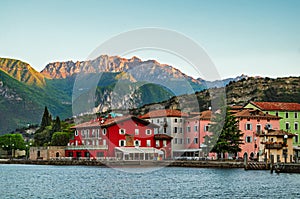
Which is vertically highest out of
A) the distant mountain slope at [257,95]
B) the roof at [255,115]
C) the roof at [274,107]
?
the distant mountain slope at [257,95]

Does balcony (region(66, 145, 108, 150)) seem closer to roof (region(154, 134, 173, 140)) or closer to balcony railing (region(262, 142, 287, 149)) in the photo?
roof (region(154, 134, 173, 140))

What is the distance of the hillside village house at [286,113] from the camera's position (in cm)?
10312

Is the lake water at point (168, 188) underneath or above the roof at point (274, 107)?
underneath

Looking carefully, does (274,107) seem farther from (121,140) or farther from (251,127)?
(121,140)

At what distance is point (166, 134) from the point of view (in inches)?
4336

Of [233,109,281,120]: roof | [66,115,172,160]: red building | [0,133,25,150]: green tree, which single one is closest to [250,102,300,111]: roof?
[233,109,281,120]: roof

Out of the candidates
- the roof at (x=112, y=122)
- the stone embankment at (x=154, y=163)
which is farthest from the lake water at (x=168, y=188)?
the roof at (x=112, y=122)

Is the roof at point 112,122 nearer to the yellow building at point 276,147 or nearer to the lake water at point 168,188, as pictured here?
the yellow building at point 276,147

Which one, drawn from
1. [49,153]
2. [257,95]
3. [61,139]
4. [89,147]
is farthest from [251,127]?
[257,95]

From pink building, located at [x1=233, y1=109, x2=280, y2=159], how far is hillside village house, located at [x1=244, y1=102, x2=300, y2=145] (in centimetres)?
676

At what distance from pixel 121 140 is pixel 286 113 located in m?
33.4

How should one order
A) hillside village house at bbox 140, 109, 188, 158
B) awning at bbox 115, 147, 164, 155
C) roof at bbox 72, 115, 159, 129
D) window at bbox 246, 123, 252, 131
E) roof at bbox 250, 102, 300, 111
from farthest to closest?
1. hillside village house at bbox 140, 109, 188, 158
2. roof at bbox 250, 102, 300, 111
3. roof at bbox 72, 115, 159, 129
4. awning at bbox 115, 147, 164, 155
5. window at bbox 246, 123, 252, 131

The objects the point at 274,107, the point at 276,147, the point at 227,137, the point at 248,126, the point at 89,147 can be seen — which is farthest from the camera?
the point at 274,107

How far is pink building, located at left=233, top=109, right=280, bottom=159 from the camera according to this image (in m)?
93.8
